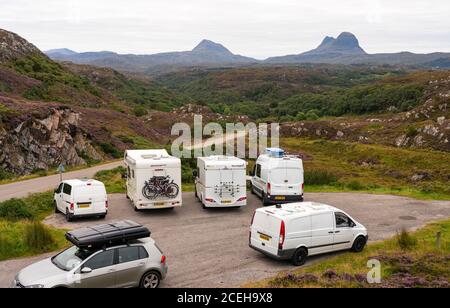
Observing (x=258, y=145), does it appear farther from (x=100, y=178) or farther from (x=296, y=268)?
(x=296, y=268)

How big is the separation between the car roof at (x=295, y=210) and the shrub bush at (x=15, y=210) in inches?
489

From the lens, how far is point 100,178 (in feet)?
109

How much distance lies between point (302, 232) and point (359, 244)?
303 centimetres

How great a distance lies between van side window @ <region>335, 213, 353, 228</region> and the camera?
1822 cm

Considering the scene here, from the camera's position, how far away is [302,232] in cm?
1709

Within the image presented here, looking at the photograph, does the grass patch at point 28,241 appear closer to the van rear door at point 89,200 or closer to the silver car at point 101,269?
the van rear door at point 89,200

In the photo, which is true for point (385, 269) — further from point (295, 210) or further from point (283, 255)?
point (295, 210)

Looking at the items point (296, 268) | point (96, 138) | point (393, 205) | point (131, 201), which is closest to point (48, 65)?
point (96, 138)

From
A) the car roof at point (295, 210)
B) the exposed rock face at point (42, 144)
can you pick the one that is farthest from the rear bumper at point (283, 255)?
the exposed rock face at point (42, 144)

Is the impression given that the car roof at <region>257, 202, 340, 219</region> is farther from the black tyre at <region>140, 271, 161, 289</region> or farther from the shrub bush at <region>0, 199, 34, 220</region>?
the shrub bush at <region>0, 199, 34, 220</region>

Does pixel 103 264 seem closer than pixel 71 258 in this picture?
Yes

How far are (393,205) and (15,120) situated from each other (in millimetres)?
31418

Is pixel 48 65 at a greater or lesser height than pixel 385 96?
greater

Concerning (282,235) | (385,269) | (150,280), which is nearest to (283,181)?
(282,235)
